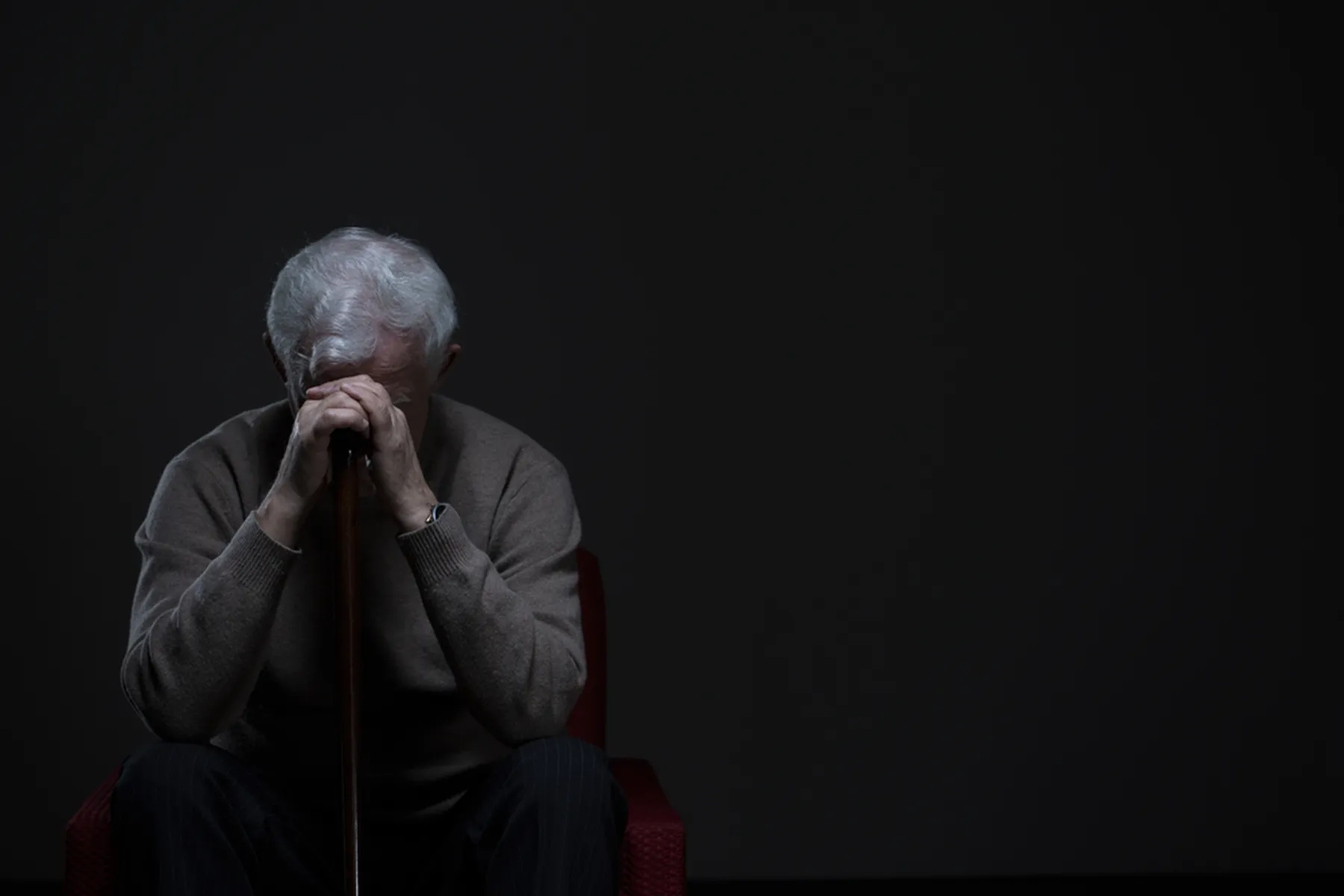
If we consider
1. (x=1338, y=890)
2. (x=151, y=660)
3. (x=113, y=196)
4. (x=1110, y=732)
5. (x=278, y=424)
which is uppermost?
(x=113, y=196)

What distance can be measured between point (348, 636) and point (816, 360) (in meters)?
1.72

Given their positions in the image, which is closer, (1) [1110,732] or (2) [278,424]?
(2) [278,424]

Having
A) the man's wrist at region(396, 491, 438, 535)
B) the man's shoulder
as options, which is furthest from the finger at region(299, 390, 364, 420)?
the man's shoulder

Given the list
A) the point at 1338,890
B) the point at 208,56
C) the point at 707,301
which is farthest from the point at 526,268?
the point at 1338,890

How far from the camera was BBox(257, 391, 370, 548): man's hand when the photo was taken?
1.66 m

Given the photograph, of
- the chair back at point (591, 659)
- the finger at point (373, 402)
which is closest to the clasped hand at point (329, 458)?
the finger at point (373, 402)

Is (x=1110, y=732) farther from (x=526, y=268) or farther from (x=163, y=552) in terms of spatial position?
(x=163, y=552)

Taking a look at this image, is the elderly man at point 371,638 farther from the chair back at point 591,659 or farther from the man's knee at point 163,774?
the chair back at point 591,659

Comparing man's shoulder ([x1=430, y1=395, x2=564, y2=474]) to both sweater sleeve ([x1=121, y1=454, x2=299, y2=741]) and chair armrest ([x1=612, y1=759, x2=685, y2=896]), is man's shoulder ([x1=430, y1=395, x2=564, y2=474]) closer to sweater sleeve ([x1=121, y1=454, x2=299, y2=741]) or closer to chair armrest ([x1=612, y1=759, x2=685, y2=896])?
sweater sleeve ([x1=121, y1=454, x2=299, y2=741])

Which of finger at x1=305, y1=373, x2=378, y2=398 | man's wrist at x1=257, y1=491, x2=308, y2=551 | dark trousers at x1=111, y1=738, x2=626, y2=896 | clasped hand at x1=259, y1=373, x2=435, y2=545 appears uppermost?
finger at x1=305, y1=373, x2=378, y2=398

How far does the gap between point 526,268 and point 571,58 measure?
0.44 m

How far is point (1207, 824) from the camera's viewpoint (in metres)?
3.28

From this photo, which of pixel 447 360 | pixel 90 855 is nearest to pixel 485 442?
pixel 447 360

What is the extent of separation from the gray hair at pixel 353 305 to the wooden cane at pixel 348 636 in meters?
0.13
